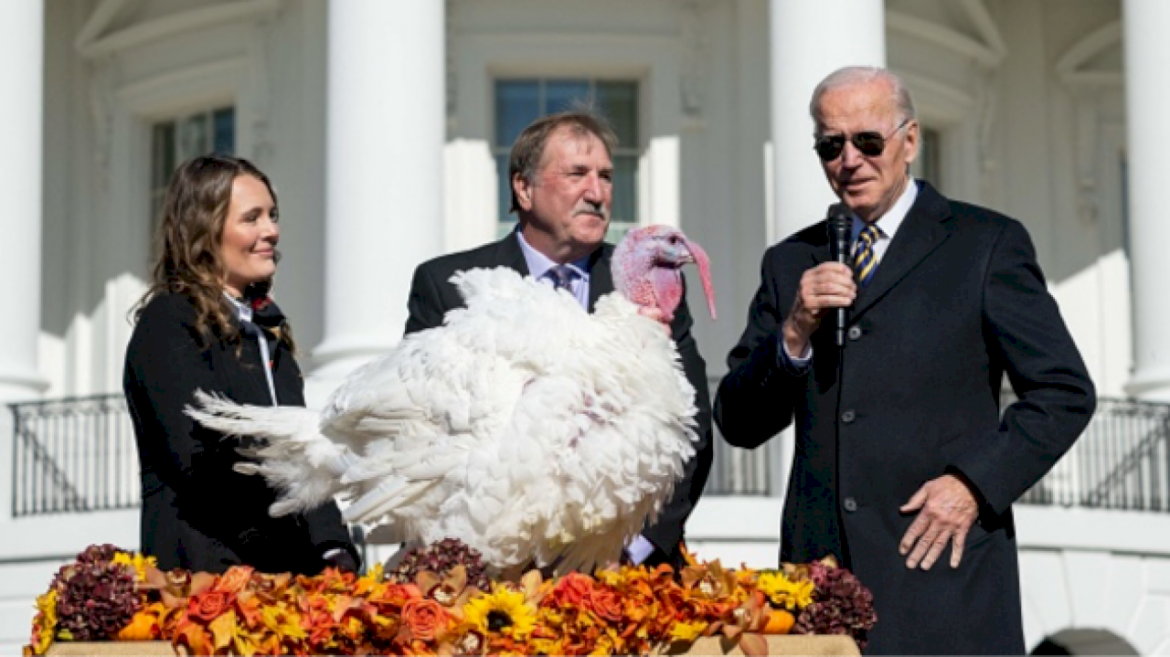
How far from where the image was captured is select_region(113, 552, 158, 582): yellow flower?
654 centimetres

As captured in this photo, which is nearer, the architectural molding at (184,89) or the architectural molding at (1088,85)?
the architectural molding at (184,89)

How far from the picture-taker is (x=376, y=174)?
1952cm

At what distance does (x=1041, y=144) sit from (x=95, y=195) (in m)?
9.46

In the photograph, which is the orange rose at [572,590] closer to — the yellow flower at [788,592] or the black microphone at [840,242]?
the yellow flower at [788,592]

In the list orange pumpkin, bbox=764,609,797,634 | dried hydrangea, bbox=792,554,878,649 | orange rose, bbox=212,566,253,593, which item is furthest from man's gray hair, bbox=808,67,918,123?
orange rose, bbox=212,566,253,593

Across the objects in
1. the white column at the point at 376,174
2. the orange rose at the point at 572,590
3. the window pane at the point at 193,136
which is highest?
the window pane at the point at 193,136

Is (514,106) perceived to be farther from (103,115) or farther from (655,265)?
(655,265)

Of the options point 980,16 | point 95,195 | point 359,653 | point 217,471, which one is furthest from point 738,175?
point 359,653

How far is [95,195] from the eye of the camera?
25.2 meters

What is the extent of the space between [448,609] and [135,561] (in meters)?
1.03

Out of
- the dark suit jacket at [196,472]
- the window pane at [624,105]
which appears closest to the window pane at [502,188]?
the window pane at [624,105]

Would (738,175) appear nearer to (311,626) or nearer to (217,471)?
(217,471)

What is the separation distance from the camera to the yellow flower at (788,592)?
20.8ft

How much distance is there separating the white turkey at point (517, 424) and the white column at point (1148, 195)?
1451 centimetres
